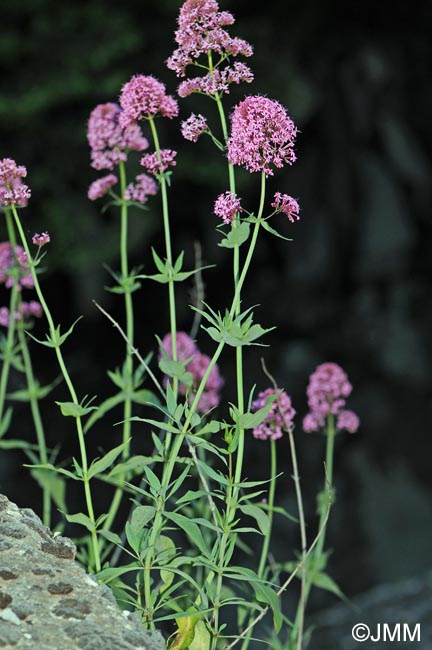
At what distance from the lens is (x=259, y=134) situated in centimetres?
137

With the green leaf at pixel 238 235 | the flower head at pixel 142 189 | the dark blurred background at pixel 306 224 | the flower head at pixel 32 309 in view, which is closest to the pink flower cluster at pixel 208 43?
the green leaf at pixel 238 235

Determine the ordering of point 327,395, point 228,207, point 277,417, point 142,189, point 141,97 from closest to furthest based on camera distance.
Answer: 1. point 228,207
2. point 141,97
3. point 277,417
4. point 142,189
5. point 327,395

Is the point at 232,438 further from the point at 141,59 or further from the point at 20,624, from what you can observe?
the point at 141,59

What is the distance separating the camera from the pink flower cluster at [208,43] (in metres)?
1.46

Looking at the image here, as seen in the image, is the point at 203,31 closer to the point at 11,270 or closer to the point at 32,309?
the point at 11,270

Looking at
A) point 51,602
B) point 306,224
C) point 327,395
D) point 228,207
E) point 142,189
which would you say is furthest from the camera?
point 306,224

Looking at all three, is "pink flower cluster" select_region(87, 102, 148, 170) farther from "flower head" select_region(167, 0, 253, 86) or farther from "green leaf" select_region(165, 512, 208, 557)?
"green leaf" select_region(165, 512, 208, 557)

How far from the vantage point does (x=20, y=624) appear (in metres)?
1.26

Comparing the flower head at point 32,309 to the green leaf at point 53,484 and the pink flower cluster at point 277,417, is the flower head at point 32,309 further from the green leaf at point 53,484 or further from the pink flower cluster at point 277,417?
the pink flower cluster at point 277,417

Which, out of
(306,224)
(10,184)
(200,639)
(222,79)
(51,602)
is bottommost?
(200,639)

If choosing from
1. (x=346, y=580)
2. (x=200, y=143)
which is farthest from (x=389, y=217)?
(x=346, y=580)

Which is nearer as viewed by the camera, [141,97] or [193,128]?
[193,128]

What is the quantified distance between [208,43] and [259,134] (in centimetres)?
21

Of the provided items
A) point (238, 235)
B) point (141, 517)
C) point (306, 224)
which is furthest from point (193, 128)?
point (306, 224)
